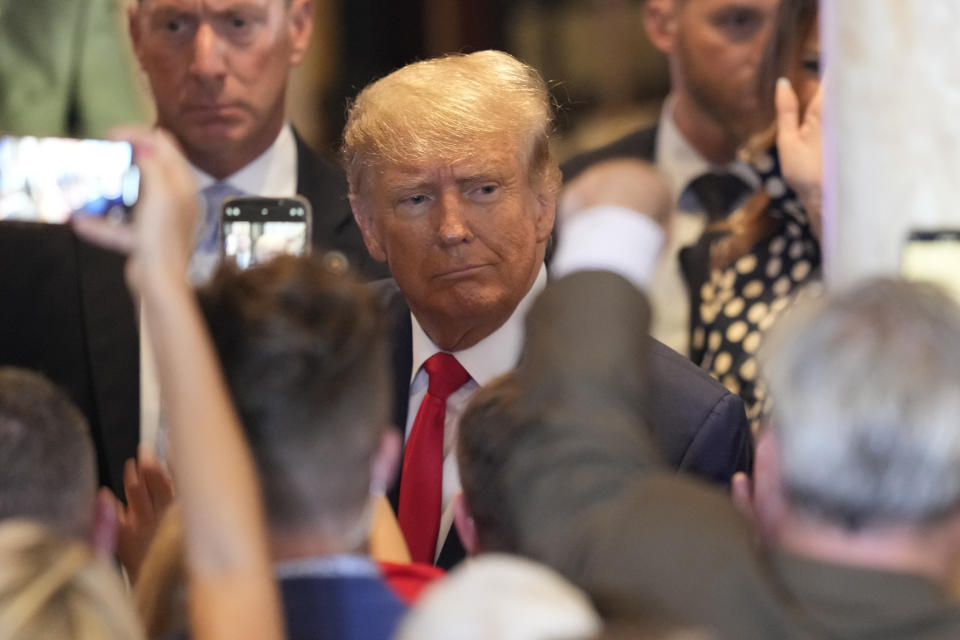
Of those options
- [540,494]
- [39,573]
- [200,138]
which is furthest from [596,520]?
[200,138]

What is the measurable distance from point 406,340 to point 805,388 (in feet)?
4.51

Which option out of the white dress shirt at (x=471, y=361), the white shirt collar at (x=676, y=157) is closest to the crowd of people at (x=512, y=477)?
the white dress shirt at (x=471, y=361)

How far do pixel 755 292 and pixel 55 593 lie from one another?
5.53ft

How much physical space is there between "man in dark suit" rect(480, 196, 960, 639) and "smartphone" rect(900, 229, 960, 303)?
697 millimetres

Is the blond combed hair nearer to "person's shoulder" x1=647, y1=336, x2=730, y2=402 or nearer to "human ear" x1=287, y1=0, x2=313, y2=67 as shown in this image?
"person's shoulder" x1=647, y1=336, x2=730, y2=402

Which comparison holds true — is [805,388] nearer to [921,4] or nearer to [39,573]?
[39,573]

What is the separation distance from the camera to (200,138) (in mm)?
3314

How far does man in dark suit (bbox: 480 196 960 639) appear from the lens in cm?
136

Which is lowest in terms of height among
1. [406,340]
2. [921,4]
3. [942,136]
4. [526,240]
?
[406,340]

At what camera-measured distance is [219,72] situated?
331cm

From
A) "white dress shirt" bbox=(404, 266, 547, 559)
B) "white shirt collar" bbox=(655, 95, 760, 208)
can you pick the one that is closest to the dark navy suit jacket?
"white dress shirt" bbox=(404, 266, 547, 559)

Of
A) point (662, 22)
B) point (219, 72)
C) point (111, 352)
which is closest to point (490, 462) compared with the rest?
point (111, 352)

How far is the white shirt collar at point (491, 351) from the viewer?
2582 millimetres

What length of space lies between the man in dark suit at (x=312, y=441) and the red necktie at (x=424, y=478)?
2.49 feet
